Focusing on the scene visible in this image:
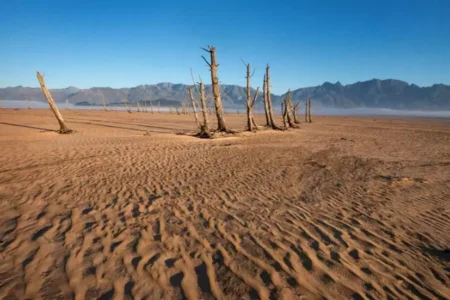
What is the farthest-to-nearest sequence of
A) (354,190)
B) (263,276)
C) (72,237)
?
(354,190) < (72,237) < (263,276)

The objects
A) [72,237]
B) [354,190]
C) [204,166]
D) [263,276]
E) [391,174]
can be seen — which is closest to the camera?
[263,276]

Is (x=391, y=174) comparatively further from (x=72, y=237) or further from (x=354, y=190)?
(x=72, y=237)

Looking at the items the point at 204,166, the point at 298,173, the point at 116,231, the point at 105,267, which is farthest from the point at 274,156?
the point at 105,267

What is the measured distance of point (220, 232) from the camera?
4332mm

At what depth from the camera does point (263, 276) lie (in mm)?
3229

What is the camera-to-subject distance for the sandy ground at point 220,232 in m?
3.06

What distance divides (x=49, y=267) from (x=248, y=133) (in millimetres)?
17077

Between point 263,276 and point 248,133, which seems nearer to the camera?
point 263,276

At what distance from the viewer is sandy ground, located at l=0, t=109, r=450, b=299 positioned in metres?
3.06

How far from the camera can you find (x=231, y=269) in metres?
3.36

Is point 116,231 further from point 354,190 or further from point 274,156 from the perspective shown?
point 274,156

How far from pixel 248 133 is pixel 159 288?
56.1 feet

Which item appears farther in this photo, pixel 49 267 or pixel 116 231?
pixel 116 231

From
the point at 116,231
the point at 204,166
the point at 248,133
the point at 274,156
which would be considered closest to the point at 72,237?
the point at 116,231
